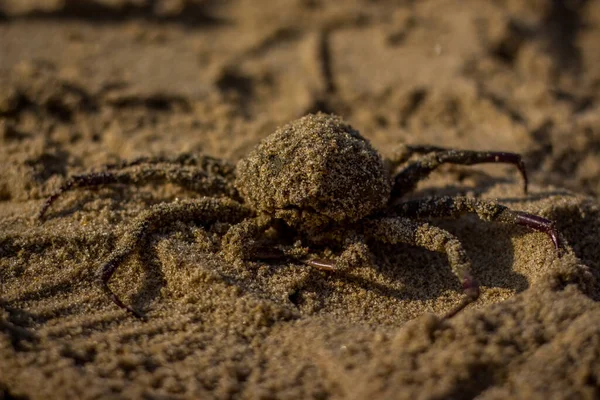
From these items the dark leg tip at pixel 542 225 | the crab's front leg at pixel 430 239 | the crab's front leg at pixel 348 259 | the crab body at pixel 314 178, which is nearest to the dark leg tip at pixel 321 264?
the crab's front leg at pixel 348 259

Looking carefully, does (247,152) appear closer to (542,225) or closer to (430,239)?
(430,239)

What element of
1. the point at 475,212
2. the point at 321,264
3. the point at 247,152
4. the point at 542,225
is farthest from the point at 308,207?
the point at 542,225

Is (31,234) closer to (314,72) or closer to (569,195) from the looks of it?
(314,72)

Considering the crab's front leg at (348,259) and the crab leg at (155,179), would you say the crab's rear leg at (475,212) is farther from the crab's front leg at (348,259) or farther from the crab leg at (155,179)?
the crab leg at (155,179)

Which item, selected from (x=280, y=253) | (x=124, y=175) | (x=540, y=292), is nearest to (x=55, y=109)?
(x=124, y=175)

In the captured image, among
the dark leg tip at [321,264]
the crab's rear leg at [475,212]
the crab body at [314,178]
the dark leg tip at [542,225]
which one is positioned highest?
the crab body at [314,178]

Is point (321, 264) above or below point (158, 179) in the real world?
below

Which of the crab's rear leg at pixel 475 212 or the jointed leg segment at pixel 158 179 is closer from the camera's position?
the crab's rear leg at pixel 475 212
